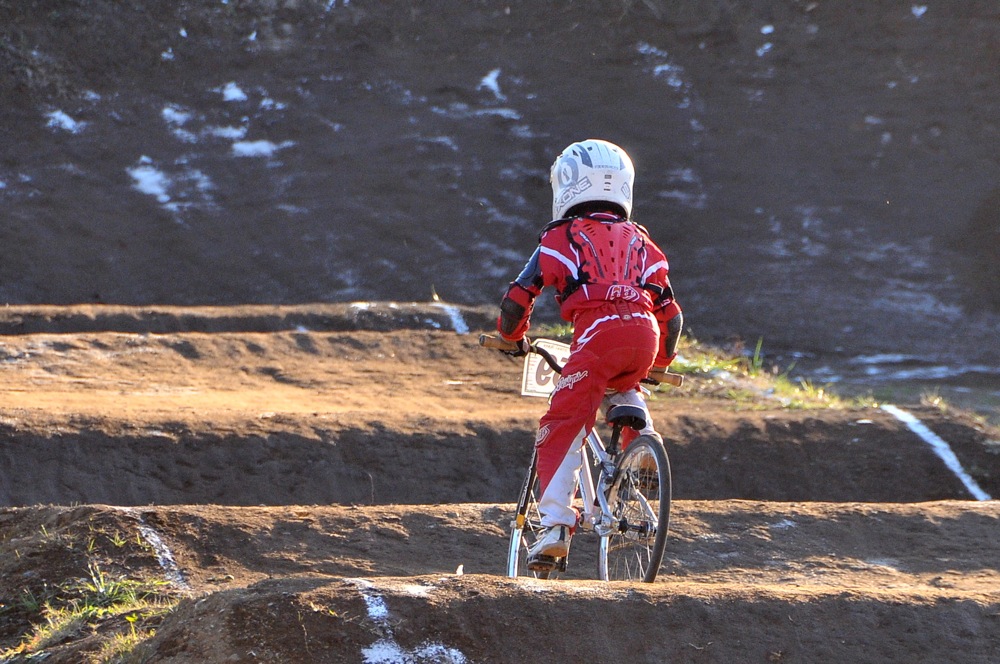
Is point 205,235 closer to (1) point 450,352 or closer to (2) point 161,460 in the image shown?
(1) point 450,352

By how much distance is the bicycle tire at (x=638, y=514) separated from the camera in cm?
482

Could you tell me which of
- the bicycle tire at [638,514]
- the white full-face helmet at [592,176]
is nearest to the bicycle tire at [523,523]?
the bicycle tire at [638,514]

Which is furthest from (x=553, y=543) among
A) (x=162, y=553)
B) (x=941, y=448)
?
(x=941, y=448)

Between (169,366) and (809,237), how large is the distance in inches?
386

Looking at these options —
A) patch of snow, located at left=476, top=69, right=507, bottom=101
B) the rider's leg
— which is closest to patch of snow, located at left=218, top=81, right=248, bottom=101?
patch of snow, located at left=476, top=69, right=507, bottom=101

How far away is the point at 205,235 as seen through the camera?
1619 cm

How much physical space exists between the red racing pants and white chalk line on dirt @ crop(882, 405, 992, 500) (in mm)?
5342

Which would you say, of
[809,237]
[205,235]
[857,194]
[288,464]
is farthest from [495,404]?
[857,194]

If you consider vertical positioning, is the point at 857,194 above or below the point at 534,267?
above

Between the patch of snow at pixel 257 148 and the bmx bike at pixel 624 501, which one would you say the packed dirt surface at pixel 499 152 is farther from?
the bmx bike at pixel 624 501

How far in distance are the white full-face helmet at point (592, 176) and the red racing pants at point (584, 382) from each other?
0.54 metres

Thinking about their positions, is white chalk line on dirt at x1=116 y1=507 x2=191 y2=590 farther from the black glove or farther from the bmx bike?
the black glove

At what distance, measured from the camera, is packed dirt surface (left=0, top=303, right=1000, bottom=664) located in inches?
165

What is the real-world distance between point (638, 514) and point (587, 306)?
2.89 ft
